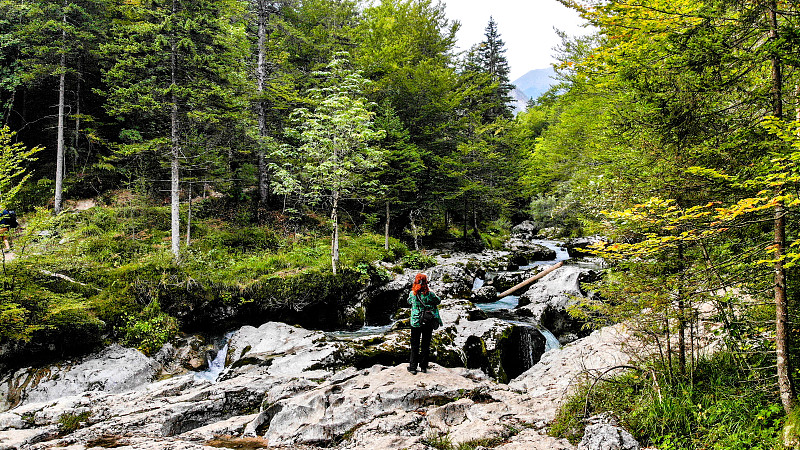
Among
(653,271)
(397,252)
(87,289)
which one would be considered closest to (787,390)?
(653,271)

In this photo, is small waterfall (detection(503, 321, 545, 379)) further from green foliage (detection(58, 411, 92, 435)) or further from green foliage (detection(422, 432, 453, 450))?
green foliage (detection(58, 411, 92, 435))

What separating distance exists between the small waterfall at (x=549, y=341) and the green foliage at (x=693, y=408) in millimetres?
6031

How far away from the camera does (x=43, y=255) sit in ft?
27.8

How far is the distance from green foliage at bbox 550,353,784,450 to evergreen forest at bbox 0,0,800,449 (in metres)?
0.03

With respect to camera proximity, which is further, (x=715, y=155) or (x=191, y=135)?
(x=191, y=135)

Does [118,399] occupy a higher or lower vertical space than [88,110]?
lower

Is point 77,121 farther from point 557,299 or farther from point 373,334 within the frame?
point 557,299

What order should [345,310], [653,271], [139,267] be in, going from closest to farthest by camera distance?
[653,271]
[139,267]
[345,310]

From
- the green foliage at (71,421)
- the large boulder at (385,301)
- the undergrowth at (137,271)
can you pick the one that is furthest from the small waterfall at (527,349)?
the green foliage at (71,421)

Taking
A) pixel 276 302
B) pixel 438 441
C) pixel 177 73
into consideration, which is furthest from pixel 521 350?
pixel 177 73

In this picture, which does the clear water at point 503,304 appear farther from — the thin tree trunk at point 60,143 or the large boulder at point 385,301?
the thin tree trunk at point 60,143

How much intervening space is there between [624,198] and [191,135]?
17993 mm

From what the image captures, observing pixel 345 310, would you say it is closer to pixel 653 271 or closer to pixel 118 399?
pixel 118 399

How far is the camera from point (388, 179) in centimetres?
2044
